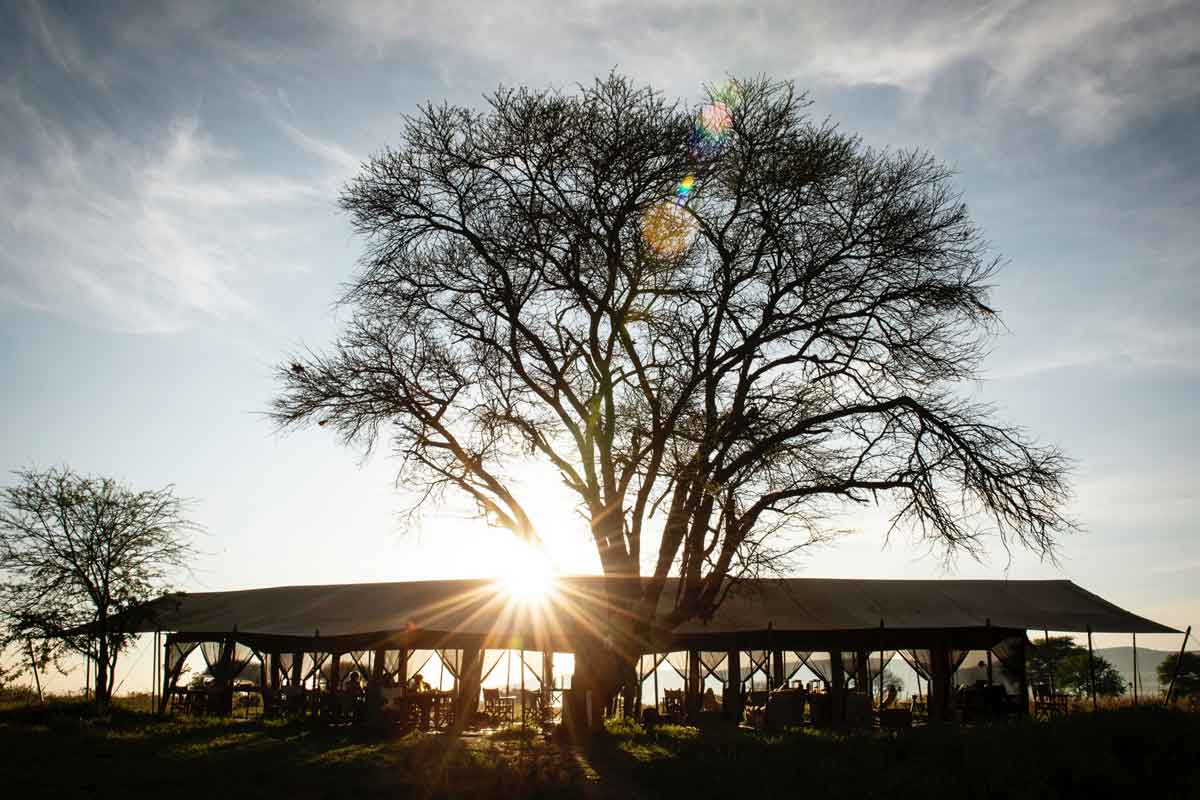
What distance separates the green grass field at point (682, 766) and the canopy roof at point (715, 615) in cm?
573

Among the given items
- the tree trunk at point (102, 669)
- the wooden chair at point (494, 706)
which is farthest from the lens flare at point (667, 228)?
the tree trunk at point (102, 669)

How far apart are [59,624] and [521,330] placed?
1590 cm

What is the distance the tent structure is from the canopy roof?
0.03 meters

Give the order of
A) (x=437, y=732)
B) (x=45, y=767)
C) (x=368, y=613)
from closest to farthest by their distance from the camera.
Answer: (x=45, y=767), (x=437, y=732), (x=368, y=613)

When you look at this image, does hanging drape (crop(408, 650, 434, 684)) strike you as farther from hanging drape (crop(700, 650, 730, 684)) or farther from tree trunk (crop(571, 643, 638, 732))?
tree trunk (crop(571, 643, 638, 732))

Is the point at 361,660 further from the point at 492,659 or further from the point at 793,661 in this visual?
the point at 793,661

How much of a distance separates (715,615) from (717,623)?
861 mm

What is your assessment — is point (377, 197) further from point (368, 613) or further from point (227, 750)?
point (368, 613)

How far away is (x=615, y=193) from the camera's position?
1527cm

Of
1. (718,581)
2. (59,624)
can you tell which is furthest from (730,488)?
(59,624)

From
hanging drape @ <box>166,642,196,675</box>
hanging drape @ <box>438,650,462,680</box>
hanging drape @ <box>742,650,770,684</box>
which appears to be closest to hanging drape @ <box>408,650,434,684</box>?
hanging drape @ <box>438,650,462,680</box>

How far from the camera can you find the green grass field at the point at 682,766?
12.1 meters

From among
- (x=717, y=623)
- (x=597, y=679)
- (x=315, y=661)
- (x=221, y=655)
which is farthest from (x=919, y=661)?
(x=221, y=655)

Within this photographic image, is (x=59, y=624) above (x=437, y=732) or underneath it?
above
